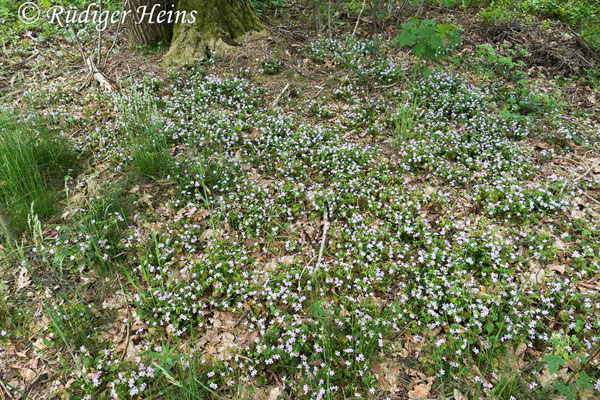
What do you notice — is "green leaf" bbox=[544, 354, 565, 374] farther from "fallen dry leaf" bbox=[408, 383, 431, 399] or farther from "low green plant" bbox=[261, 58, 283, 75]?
"low green plant" bbox=[261, 58, 283, 75]

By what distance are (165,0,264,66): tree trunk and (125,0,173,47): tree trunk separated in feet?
1.06

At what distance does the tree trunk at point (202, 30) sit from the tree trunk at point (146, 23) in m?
0.32

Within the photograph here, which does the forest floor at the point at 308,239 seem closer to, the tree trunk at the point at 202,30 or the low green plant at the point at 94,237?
the low green plant at the point at 94,237

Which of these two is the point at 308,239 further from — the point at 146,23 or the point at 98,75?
the point at 146,23

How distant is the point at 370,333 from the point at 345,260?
3.20ft

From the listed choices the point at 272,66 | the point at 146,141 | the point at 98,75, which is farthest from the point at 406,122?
the point at 98,75

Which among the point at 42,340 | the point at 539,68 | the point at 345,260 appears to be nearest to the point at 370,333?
the point at 345,260

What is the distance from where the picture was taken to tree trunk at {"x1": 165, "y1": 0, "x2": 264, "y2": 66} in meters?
6.81

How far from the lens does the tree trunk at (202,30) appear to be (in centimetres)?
681

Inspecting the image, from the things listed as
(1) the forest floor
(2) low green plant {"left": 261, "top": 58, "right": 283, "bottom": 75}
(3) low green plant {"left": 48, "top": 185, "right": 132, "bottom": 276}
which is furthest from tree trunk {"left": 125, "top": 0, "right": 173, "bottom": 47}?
(3) low green plant {"left": 48, "top": 185, "right": 132, "bottom": 276}

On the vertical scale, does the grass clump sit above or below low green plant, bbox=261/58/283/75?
below

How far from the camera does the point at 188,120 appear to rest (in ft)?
19.1

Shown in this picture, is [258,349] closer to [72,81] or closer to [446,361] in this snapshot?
[446,361]

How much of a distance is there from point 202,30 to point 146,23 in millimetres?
1116
